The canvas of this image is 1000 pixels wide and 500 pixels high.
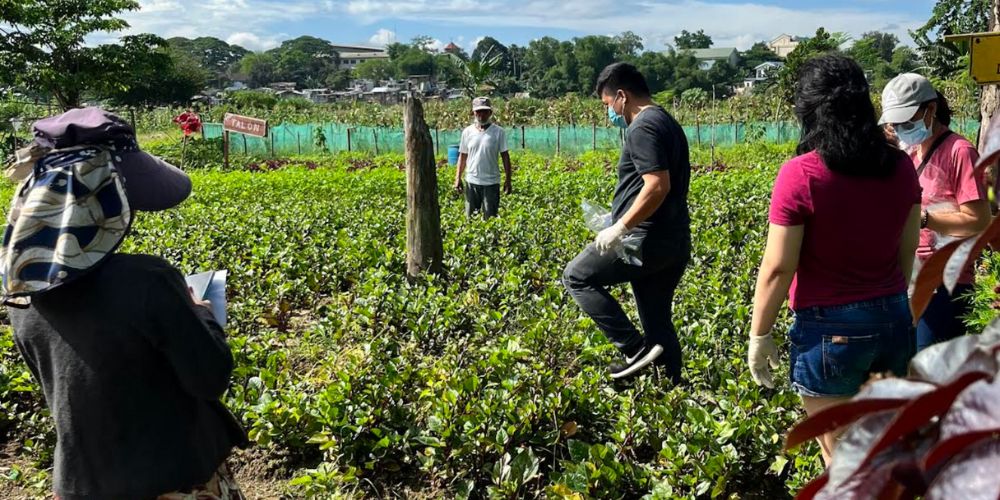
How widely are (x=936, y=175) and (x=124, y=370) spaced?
288cm

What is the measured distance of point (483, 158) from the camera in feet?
24.3

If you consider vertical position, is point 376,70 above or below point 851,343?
above

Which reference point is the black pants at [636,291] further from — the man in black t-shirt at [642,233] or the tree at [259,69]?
the tree at [259,69]

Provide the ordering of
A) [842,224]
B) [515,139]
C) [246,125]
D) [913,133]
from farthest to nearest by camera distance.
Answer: [515,139]
[246,125]
[913,133]
[842,224]

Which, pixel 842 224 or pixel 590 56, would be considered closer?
pixel 842 224

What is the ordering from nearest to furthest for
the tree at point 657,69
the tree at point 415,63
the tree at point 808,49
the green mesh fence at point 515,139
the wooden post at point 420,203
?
the wooden post at point 420,203
the tree at point 808,49
the green mesh fence at point 515,139
the tree at point 657,69
the tree at point 415,63

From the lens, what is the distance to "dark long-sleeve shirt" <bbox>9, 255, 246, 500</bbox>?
1809 mm

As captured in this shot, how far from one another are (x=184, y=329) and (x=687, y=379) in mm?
2775

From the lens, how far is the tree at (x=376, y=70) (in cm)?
11231

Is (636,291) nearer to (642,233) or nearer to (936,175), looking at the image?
(642,233)

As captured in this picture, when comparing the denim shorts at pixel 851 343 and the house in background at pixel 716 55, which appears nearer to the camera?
the denim shorts at pixel 851 343

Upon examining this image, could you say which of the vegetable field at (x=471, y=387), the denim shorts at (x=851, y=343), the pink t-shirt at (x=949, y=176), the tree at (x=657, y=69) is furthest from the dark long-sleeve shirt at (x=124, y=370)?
the tree at (x=657, y=69)

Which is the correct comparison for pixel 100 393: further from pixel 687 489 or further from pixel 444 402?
pixel 687 489

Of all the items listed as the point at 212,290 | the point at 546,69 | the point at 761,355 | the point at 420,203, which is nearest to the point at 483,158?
the point at 420,203
